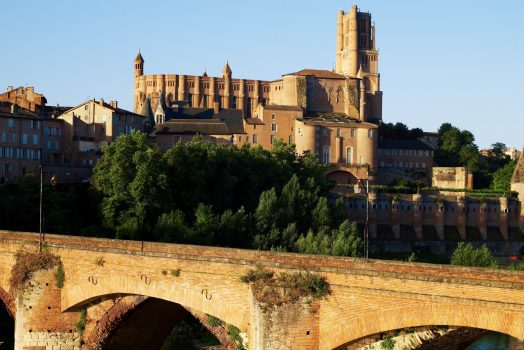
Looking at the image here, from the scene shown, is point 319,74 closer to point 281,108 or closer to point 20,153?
point 281,108

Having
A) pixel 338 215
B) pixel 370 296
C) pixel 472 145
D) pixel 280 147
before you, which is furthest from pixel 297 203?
pixel 472 145

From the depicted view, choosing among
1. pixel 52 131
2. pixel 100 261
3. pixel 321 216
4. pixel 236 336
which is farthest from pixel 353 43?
pixel 236 336

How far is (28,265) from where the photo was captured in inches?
1334

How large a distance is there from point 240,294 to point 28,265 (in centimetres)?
1008

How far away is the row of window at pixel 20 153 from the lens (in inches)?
3078

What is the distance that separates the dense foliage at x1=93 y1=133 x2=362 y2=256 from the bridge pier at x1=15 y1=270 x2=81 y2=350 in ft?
54.4

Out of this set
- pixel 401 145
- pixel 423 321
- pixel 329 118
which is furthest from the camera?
pixel 401 145

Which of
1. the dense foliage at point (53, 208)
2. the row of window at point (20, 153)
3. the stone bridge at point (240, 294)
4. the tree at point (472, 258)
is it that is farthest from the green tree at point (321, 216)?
the row of window at point (20, 153)

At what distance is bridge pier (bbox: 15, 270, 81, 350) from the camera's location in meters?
33.2

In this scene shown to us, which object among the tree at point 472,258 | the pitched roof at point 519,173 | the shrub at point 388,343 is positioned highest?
the pitched roof at point 519,173

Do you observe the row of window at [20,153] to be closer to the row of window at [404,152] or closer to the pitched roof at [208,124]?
the pitched roof at [208,124]

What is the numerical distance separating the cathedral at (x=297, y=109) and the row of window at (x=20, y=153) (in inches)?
657

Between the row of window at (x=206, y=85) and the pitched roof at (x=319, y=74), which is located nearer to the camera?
the pitched roof at (x=319, y=74)

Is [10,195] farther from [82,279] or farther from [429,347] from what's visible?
[429,347]
